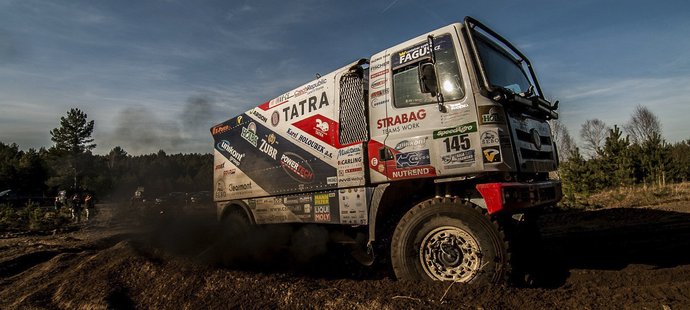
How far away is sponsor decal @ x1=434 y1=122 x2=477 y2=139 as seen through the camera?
4.23 meters

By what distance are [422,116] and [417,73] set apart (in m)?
0.61

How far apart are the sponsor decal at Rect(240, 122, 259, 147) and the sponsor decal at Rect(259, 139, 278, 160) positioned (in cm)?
25

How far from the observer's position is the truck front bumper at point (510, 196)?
3898 mm

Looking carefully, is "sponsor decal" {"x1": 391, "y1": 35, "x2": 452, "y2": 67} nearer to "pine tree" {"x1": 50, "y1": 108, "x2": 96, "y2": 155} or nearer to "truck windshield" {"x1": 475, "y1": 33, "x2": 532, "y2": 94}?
"truck windshield" {"x1": 475, "y1": 33, "x2": 532, "y2": 94}

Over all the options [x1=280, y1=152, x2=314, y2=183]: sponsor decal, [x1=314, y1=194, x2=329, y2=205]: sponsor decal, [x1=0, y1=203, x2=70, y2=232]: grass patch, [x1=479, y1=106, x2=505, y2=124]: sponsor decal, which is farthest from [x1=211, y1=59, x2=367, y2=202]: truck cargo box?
[x1=0, y1=203, x2=70, y2=232]: grass patch

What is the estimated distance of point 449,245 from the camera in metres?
4.19

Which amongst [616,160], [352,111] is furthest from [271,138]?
[616,160]

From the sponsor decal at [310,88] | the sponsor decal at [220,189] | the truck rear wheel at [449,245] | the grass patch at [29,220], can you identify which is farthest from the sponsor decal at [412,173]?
the grass patch at [29,220]

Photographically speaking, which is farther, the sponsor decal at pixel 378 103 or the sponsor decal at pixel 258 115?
the sponsor decal at pixel 258 115

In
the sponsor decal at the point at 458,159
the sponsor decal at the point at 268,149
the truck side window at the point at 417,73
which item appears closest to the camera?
the sponsor decal at the point at 458,159

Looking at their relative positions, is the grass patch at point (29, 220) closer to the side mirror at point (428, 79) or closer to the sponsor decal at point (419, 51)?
the sponsor decal at point (419, 51)

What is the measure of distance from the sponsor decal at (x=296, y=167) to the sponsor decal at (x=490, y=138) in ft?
9.41

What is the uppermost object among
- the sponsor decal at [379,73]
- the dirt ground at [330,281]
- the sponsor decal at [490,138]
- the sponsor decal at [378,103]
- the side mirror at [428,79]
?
the sponsor decal at [379,73]

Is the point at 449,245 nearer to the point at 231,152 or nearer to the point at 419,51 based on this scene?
the point at 419,51
